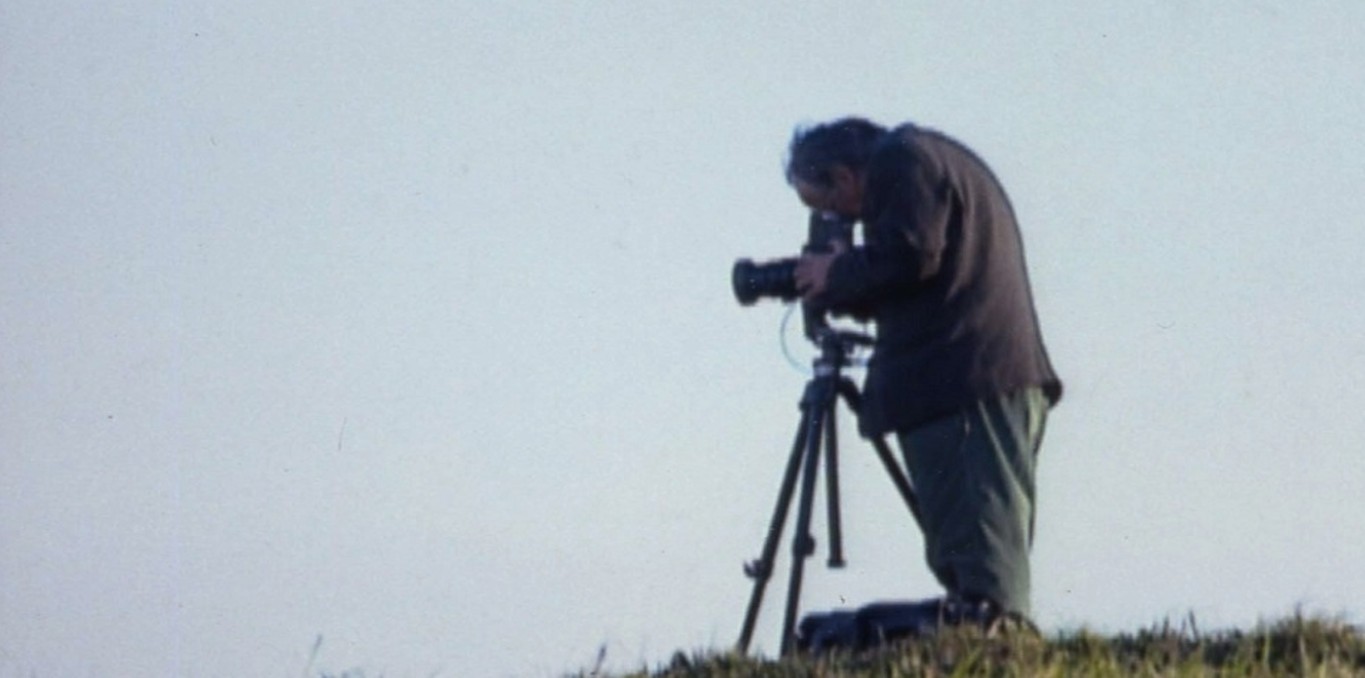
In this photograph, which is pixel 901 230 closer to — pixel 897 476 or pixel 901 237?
pixel 901 237

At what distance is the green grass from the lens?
17.0 ft

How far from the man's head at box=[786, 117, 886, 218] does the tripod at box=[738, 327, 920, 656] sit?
1.03 ft

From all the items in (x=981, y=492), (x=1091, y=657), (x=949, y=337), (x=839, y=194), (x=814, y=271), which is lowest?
(x=1091, y=657)

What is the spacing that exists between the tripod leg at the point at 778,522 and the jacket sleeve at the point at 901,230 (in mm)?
569

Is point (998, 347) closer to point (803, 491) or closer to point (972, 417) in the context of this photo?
point (972, 417)

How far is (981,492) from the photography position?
21.1ft

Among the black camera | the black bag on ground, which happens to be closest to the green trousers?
the black bag on ground

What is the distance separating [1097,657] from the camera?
5242mm

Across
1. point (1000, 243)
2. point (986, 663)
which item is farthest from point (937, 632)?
point (1000, 243)

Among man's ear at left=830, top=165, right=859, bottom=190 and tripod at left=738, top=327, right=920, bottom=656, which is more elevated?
man's ear at left=830, top=165, right=859, bottom=190

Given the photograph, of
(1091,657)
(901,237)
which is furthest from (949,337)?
(1091,657)

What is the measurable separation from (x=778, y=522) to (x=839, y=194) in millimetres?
819

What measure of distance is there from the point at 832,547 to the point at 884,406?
1.80 ft

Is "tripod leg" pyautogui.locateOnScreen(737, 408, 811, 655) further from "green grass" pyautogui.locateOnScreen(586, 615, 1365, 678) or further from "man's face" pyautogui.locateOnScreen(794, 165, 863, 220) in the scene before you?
"green grass" pyautogui.locateOnScreen(586, 615, 1365, 678)
